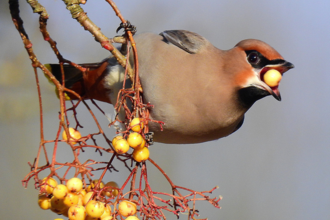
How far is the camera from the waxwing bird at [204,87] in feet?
7.18

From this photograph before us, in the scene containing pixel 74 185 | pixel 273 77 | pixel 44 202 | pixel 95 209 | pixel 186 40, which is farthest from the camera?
pixel 186 40

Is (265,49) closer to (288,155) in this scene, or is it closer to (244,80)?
(244,80)

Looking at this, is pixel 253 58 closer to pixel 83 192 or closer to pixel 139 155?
pixel 139 155

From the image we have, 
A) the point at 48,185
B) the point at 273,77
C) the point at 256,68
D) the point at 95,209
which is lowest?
the point at 95,209

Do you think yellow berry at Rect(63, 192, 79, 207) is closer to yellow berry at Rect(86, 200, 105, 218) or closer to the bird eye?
yellow berry at Rect(86, 200, 105, 218)

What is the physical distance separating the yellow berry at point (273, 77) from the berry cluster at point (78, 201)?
0.98 metres

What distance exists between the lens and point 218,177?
572 cm

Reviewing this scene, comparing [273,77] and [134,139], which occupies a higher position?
[273,77]

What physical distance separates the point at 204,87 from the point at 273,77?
0.39 meters

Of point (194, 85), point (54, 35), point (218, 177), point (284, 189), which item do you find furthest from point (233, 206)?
point (194, 85)

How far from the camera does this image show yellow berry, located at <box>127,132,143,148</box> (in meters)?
1.65

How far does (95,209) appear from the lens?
1.53 meters

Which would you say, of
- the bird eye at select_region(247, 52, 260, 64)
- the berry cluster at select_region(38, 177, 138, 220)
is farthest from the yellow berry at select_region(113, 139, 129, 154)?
the bird eye at select_region(247, 52, 260, 64)

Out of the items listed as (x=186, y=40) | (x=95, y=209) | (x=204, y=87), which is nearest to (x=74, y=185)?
(x=95, y=209)
